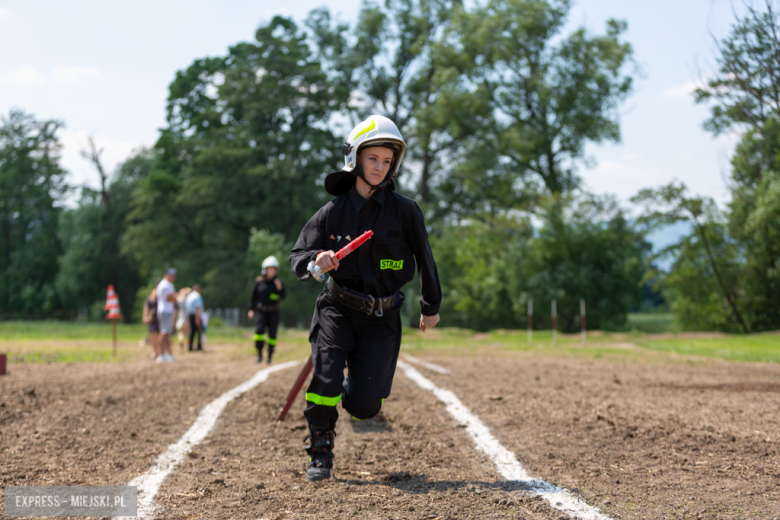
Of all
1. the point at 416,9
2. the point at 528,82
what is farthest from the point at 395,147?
the point at 416,9

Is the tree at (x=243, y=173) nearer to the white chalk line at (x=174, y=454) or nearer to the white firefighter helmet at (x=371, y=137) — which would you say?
the white chalk line at (x=174, y=454)

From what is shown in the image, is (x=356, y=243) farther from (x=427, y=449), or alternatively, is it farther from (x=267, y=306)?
(x=267, y=306)

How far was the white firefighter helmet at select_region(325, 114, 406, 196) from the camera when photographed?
15.1ft

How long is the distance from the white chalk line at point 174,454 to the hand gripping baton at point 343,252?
5.24ft

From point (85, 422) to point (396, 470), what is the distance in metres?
3.49

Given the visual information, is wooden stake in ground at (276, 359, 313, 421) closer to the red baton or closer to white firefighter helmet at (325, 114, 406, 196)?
white firefighter helmet at (325, 114, 406, 196)

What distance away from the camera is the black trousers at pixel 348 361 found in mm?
4477

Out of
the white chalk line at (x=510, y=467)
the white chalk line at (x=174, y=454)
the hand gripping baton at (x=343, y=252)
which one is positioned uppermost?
the hand gripping baton at (x=343, y=252)

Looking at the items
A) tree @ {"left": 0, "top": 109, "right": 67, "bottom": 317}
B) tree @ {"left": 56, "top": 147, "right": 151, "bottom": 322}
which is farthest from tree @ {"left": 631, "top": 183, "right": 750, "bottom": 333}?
tree @ {"left": 0, "top": 109, "right": 67, "bottom": 317}

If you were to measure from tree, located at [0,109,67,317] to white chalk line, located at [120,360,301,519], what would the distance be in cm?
5997

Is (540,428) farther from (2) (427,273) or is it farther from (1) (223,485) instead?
(1) (223,485)

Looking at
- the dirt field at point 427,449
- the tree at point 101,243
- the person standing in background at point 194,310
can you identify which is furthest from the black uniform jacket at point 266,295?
the tree at point 101,243

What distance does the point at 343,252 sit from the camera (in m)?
4.18

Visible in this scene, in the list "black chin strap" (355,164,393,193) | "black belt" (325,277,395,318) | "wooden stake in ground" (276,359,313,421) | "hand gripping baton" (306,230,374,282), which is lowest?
"wooden stake in ground" (276,359,313,421)
